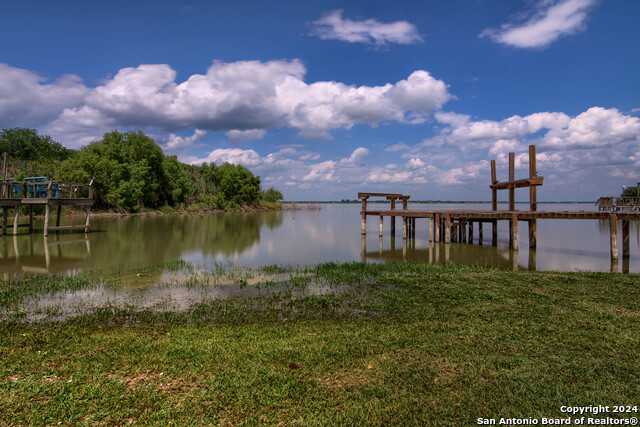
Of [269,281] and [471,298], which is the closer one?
[471,298]

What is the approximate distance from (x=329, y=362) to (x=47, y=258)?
15.6 meters

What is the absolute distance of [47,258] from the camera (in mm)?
15359

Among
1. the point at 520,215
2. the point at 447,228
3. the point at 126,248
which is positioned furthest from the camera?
the point at 447,228

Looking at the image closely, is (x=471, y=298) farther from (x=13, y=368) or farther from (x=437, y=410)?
(x=13, y=368)

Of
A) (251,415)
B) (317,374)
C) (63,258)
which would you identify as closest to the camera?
(251,415)

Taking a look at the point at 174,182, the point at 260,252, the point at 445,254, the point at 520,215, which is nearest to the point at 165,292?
the point at 260,252

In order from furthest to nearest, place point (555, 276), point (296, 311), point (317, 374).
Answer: point (555, 276) → point (296, 311) → point (317, 374)

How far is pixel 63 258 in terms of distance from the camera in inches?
607

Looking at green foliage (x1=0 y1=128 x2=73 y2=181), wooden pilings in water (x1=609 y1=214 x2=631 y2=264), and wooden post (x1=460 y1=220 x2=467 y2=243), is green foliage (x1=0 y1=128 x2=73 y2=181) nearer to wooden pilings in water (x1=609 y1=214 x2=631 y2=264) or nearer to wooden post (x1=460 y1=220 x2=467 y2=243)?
wooden post (x1=460 y1=220 x2=467 y2=243)

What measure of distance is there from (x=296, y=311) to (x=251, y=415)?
3.91 metres

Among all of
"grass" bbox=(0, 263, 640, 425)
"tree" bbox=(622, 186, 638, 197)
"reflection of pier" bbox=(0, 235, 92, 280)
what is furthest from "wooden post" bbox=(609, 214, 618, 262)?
"tree" bbox=(622, 186, 638, 197)

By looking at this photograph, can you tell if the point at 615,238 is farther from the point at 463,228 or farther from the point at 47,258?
the point at 47,258

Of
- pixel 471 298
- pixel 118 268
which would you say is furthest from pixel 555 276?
pixel 118 268

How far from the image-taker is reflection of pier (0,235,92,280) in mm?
12922
